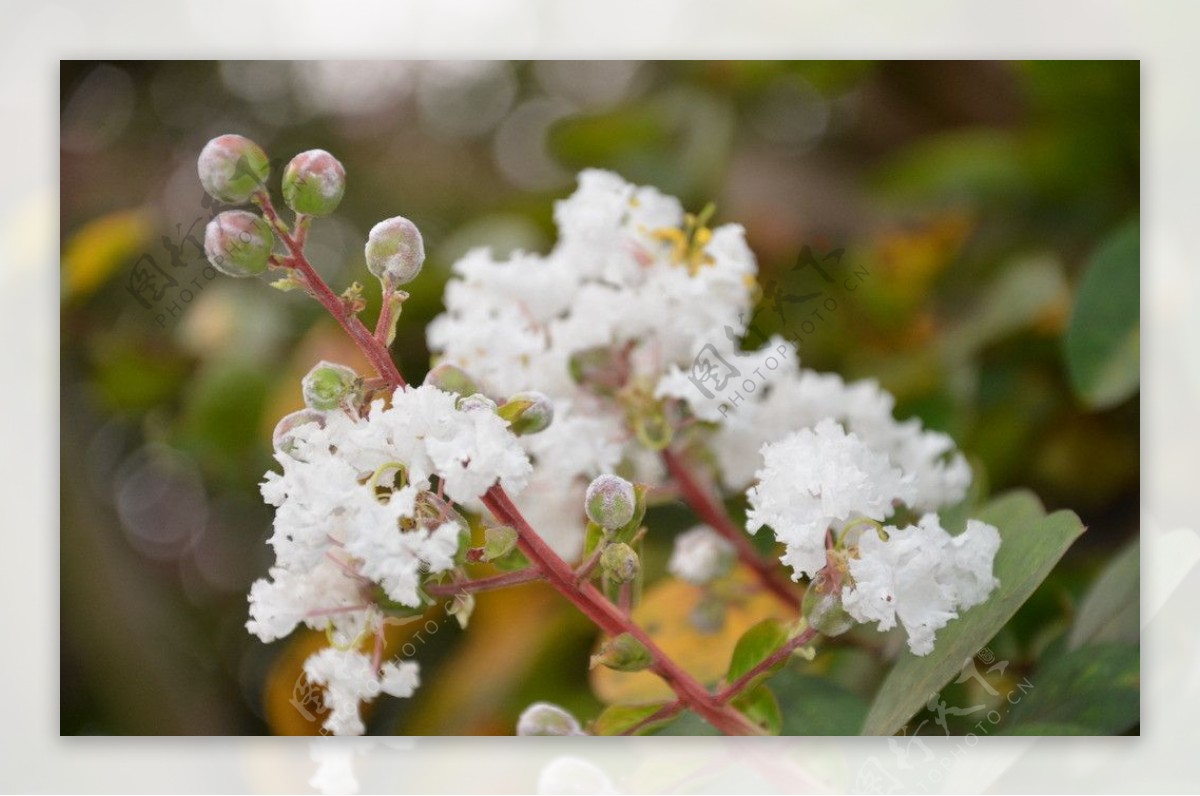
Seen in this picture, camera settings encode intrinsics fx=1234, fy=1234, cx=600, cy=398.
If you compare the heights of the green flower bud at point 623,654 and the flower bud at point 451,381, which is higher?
the flower bud at point 451,381

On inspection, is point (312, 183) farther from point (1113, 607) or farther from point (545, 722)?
point (1113, 607)

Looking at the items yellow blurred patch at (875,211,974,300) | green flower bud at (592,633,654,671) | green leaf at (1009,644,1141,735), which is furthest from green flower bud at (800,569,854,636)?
yellow blurred patch at (875,211,974,300)

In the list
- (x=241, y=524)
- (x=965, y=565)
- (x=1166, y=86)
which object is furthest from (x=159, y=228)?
(x=1166, y=86)

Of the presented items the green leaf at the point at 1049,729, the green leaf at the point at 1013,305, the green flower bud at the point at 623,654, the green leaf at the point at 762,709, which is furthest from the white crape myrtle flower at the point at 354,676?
the green leaf at the point at 1013,305

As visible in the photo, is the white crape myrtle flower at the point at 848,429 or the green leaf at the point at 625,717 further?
the white crape myrtle flower at the point at 848,429

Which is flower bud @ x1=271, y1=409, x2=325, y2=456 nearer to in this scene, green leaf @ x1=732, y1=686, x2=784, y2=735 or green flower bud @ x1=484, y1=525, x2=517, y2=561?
green flower bud @ x1=484, y1=525, x2=517, y2=561

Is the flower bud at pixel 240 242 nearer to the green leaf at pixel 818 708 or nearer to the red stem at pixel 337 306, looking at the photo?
the red stem at pixel 337 306
